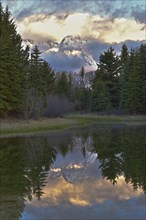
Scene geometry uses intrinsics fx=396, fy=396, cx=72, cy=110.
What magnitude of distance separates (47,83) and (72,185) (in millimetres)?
62399

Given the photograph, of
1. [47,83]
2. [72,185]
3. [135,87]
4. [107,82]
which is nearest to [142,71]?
[135,87]

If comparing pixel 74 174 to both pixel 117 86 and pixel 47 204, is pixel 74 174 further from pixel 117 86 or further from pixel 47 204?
pixel 117 86

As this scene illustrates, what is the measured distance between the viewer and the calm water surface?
10.4 meters

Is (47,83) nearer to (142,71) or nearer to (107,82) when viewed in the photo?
(107,82)

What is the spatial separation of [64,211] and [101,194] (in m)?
2.43

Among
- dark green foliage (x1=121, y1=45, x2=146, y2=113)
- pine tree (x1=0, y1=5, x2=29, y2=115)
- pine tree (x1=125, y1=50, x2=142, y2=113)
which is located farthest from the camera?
dark green foliage (x1=121, y1=45, x2=146, y2=113)

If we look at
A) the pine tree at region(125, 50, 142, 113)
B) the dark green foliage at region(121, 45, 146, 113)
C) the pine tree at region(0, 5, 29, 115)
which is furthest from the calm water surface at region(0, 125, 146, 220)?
the dark green foliage at region(121, 45, 146, 113)

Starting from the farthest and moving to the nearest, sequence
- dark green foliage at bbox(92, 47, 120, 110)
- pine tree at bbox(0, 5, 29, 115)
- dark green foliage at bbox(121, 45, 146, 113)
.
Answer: dark green foliage at bbox(92, 47, 120, 110)
dark green foliage at bbox(121, 45, 146, 113)
pine tree at bbox(0, 5, 29, 115)

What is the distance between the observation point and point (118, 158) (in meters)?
21.4

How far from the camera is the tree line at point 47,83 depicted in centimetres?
4769

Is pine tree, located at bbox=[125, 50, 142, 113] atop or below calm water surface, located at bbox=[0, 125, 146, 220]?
atop

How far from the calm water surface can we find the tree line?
76.9ft

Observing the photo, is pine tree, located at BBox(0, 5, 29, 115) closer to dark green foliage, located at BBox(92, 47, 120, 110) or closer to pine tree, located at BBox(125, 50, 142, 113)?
pine tree, located at BBox(125, 50, 142, 113)

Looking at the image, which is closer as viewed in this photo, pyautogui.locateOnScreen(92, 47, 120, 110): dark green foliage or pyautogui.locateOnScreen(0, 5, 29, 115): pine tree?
pyautogui.locateOnScreen(0, 5, 29, 115): pine tree
